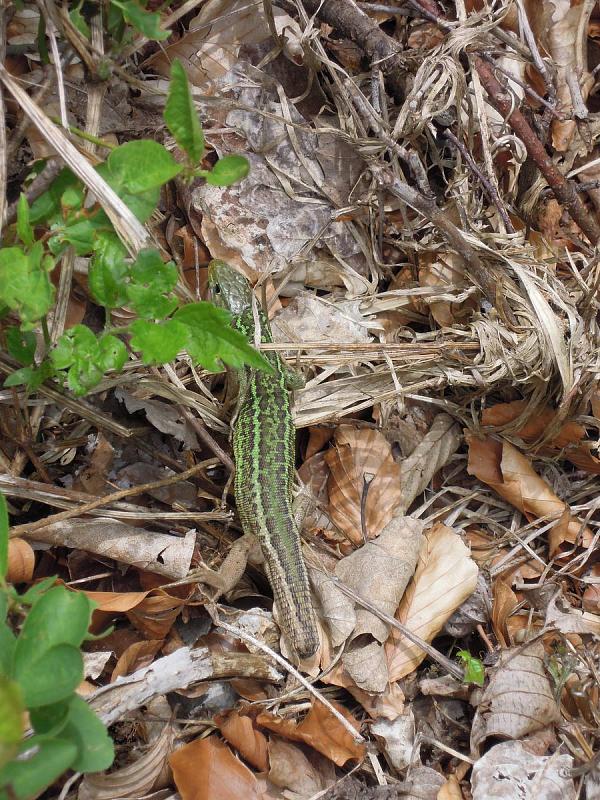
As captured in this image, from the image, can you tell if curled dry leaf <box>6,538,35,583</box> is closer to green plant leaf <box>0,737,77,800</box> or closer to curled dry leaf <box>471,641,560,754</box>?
green plant leaf <box>0,737,77,800</box>

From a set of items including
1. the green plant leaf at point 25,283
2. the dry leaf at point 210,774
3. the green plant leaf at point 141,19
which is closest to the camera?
the green plant leaf at point 25,283

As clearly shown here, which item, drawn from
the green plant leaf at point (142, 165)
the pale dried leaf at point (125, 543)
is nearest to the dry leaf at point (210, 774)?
the pale dried leaf at point (125, 543)

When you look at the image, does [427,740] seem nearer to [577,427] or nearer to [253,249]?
[577,427]

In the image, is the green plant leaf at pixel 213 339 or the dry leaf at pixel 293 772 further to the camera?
the dry leaf at pixel 293 772

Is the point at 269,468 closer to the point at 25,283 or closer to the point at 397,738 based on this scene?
the point at 397,738

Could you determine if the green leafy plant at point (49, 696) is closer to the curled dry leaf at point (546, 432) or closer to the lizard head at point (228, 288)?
the lizard head at point (228, 288)

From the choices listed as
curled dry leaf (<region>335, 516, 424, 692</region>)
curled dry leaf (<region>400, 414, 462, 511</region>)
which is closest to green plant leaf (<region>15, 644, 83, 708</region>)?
curled dry leaf (<region>335, 516, 424, 692</region>)

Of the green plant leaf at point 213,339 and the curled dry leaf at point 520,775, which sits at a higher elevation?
the green plant leaf at point 213,339

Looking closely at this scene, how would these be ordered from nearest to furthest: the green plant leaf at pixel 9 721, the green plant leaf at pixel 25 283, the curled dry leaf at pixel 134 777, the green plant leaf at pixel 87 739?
the green plant leaf at pixel 9 721 → the green plant leaf at pixel 87 739 → the green plant leaf at pixel 25 283 → the curled dry leaf at pixel 134 777
